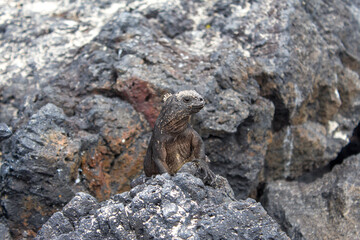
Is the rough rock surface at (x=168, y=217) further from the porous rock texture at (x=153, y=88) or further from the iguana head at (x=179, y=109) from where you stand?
the porous rock texture at (x=153, y=88)

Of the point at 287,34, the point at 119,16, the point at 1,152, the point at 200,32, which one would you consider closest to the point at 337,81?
the point at 287,34

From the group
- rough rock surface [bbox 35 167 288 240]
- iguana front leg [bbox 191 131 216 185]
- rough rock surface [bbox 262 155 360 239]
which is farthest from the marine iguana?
rough rock surface [bbox 262 155 360 239]

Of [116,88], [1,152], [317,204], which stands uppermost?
[116,88]

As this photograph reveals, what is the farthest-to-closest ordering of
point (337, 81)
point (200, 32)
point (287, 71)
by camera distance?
point (337, 81), point (200, 32), point (287, 71)

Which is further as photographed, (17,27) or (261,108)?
(17,27)

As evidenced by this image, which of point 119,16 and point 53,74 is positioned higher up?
point 119,16

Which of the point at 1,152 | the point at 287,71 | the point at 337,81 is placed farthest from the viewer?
the point at 337,81

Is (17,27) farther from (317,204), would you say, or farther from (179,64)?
(317,204)
